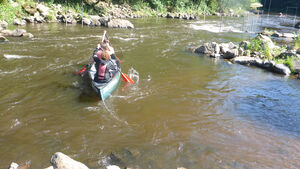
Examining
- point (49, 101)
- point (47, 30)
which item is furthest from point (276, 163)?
point (47, 30)

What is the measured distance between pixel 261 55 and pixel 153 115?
9064mm

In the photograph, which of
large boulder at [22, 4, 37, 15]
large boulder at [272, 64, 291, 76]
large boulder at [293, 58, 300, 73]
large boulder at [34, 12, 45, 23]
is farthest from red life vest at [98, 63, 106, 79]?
large boulder at [22, 4, 37, 15]

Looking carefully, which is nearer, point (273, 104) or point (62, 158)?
point (62, 158)

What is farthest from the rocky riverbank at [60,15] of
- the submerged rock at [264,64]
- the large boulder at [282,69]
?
the large boulder at [282,69]

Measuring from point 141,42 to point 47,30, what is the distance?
Result: 300 inches

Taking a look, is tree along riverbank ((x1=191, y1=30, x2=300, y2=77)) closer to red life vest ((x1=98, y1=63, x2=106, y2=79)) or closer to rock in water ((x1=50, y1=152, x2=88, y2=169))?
red life vest ((x1=98, y1=63, x2=106, y2=79))

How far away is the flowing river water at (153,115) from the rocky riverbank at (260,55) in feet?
2.10

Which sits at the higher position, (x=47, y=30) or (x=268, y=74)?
(x=47, y=30)

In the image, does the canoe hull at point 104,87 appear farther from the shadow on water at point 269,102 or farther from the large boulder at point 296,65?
the large boulder at point 296,65

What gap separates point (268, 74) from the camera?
10.5 m

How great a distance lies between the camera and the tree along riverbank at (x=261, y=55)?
10.9m

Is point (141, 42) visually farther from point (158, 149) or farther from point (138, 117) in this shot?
point (158, 149)

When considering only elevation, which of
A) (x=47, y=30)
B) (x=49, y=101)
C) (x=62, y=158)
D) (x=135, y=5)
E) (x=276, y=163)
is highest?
(x=135, y=5)

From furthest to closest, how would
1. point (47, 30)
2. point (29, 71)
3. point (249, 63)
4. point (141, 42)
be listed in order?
point (47, 30), point (141, 42), point (249, 63), point (29, 71)
